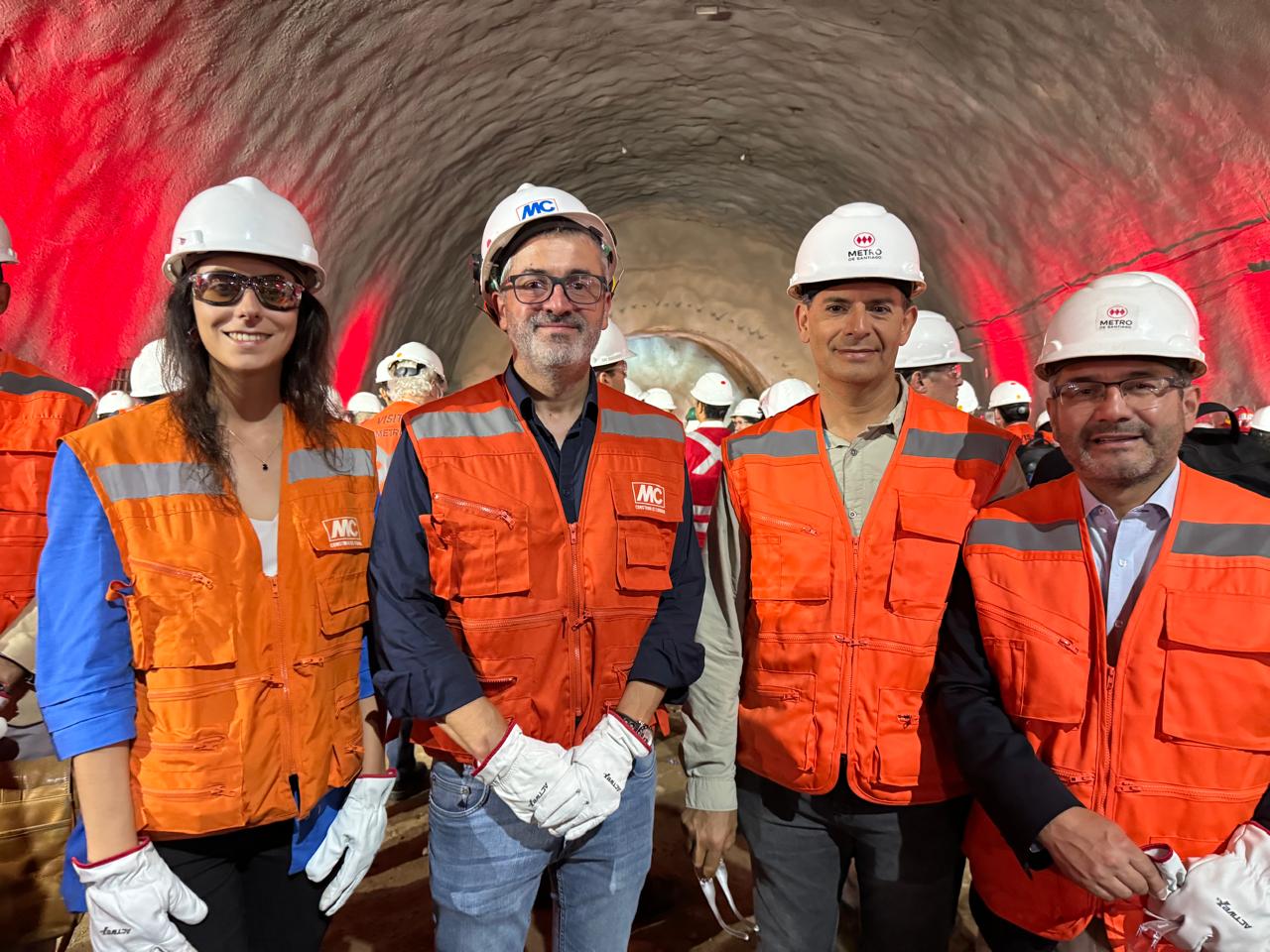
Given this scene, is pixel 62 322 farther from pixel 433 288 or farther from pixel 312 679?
pixel 433 288

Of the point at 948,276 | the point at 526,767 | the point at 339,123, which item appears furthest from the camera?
the point at 948,276

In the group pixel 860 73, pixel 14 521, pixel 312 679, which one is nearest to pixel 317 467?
pixel 312 679

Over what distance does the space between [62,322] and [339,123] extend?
270cm

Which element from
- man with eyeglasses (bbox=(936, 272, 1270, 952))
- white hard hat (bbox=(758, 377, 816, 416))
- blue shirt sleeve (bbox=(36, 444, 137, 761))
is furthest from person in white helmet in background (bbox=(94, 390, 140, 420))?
man with eyeglasses (bbox=(936, 272, 1270, 952))

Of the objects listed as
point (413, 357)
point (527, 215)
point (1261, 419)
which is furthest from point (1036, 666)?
point (1261, 419)

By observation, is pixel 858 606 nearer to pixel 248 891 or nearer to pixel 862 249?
pixel 862 249

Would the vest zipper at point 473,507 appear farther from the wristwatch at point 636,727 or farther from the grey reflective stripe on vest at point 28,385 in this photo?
the grey reflective stripe on vest at point 28,385

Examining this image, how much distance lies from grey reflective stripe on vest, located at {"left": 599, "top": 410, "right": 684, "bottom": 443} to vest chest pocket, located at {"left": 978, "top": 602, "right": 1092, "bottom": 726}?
2.75ft

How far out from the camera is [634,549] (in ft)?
5.95

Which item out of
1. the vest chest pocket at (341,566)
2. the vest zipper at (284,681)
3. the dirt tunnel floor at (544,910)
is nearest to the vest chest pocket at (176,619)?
the vest zipper at (284,681)

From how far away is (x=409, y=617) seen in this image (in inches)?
65.9

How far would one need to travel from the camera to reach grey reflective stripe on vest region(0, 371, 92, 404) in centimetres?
281

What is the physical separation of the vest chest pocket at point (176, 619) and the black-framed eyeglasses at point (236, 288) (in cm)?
57

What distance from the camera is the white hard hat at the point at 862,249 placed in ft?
6.70
